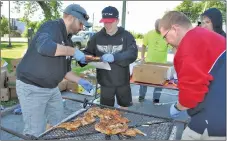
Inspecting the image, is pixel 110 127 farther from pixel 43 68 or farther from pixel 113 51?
pixel 113 51

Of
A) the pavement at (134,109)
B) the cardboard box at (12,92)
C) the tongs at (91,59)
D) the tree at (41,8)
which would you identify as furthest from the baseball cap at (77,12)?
the tree at (41,8)

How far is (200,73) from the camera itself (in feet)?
5.70

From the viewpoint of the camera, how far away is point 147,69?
181 inches

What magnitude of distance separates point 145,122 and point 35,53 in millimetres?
1315

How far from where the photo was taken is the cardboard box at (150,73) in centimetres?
454

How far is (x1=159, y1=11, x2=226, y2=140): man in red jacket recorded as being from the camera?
1.75 metres

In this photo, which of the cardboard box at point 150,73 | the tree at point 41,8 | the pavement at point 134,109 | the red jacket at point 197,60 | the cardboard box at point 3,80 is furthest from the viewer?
→ the tree at point 41,8

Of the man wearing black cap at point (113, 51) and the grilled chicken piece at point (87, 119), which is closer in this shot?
the grilled chicken piece at point (87, 119)

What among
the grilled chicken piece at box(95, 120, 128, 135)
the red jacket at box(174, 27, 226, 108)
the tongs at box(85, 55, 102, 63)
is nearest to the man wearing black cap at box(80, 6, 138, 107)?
the tongs at box(85, 55, 102, 63)

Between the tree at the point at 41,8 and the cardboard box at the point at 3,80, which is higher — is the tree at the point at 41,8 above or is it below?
above

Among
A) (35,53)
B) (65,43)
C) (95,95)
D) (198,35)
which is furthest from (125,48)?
(95,95)

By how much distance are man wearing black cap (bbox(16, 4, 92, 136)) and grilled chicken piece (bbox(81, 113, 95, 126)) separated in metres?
0.46

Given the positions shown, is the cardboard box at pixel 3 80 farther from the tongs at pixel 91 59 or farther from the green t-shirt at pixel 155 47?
the tongs at pixel 91 59

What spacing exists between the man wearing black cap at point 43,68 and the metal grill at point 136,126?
0.36 metres
